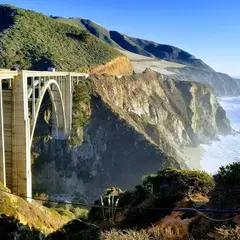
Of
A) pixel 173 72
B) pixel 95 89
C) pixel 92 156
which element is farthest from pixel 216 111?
pixel 173 72

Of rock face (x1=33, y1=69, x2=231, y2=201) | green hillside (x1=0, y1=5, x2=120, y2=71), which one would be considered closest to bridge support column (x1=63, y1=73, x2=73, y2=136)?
rock face (x1=33, y1=69, x2=231, y2=201)

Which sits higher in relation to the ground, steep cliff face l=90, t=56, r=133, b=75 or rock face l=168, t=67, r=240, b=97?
rock face l=168, t=67, r=240, b=97

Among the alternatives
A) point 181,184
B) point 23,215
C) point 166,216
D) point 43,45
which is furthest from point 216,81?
point 166,216

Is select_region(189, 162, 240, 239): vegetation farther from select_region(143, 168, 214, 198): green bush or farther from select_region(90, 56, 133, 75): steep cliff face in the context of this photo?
select_region(90, 56, 133, 75): steep cliff face

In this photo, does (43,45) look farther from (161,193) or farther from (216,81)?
(216,81)

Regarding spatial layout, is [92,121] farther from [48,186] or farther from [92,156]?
[48,186]

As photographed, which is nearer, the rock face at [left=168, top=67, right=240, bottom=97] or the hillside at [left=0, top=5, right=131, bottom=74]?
the hillside at [left=0, top=5, right=131, bottom=74]

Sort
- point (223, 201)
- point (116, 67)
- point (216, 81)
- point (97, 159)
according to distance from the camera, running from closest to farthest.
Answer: point (223, 201), point (97, 159), point (116, 67), point (216, 81)

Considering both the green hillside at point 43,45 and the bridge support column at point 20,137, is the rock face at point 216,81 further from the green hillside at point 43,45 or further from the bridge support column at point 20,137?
the bridge support column at point 20,137
